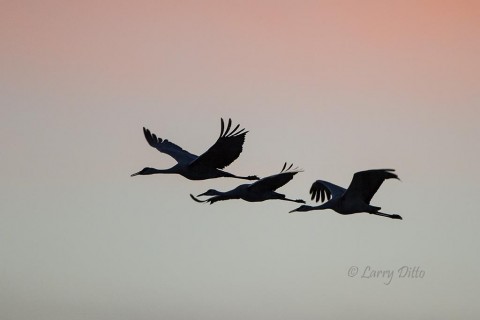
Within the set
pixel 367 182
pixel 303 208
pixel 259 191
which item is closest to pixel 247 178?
pixel 259 191

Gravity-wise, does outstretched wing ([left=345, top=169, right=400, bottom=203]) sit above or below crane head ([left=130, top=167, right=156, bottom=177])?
above

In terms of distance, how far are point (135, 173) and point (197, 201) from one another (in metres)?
0.65

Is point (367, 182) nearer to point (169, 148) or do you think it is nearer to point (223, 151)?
point (223, 151)

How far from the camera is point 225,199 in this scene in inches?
367

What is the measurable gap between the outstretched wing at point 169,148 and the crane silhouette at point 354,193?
3.42ft

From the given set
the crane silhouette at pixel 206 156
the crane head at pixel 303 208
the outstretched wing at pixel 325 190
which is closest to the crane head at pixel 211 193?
the crane silhouette at pixel 206 156

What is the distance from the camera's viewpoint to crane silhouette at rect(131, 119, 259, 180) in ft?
28.5

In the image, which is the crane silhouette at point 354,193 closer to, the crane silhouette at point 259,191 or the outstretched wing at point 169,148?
the crane silhouette at point 259,191

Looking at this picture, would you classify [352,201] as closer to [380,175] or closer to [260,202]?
[380,175]

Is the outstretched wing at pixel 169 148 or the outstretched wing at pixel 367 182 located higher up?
the outstretched wing at pixel 367 182

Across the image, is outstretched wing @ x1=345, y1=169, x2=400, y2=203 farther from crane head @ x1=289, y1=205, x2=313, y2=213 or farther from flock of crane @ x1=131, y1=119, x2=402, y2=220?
crane head @ x1=289, y1=205, x2=313, y2=213

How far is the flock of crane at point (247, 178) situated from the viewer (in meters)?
8.74

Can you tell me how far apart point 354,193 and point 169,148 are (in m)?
1.56

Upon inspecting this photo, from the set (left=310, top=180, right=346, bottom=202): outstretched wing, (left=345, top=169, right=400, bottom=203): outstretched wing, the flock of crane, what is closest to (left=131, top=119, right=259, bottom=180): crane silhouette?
the flock of crane
